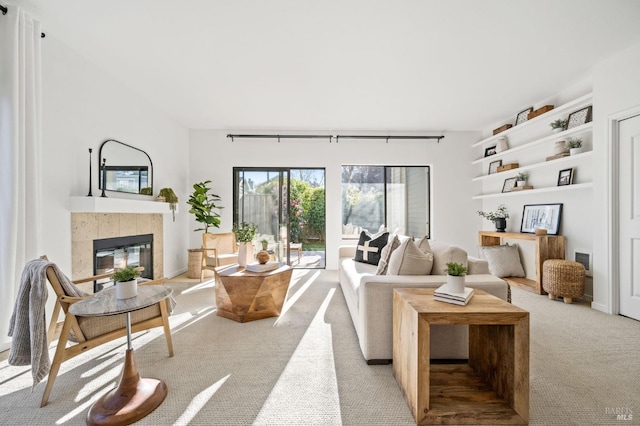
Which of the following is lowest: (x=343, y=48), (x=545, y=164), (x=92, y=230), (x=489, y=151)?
(x=92, y=230)

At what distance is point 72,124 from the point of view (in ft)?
9.18

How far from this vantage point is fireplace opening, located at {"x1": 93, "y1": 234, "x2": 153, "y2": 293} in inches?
123

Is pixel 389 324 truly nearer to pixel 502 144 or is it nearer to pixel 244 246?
pixel 244 246

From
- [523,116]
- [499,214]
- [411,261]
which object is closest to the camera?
[411,261]

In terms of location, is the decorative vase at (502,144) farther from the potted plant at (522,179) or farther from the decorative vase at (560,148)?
the decorative vase at (560,148)

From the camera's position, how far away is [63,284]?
1.71m

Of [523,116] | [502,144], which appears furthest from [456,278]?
[502,144]

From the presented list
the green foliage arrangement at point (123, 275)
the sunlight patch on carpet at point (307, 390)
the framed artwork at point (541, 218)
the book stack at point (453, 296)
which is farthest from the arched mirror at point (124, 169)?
the framed artwork at point (541, 218)

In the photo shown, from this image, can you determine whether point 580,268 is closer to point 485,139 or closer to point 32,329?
point 485,139

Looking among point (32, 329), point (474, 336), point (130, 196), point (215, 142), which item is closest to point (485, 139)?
point (474, 336)

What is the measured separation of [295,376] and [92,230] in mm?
2730

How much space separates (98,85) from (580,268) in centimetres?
594

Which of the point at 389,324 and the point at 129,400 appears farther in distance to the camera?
the point at 389,324

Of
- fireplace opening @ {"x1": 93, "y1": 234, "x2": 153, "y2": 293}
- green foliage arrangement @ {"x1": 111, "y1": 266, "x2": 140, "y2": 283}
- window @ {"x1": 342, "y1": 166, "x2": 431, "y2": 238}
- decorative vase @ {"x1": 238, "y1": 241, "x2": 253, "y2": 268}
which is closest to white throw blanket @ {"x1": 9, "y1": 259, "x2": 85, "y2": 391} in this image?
green foliage arrangement @ {"x1": 111, "y1": 266, "x2": 140, "y2": 283}
